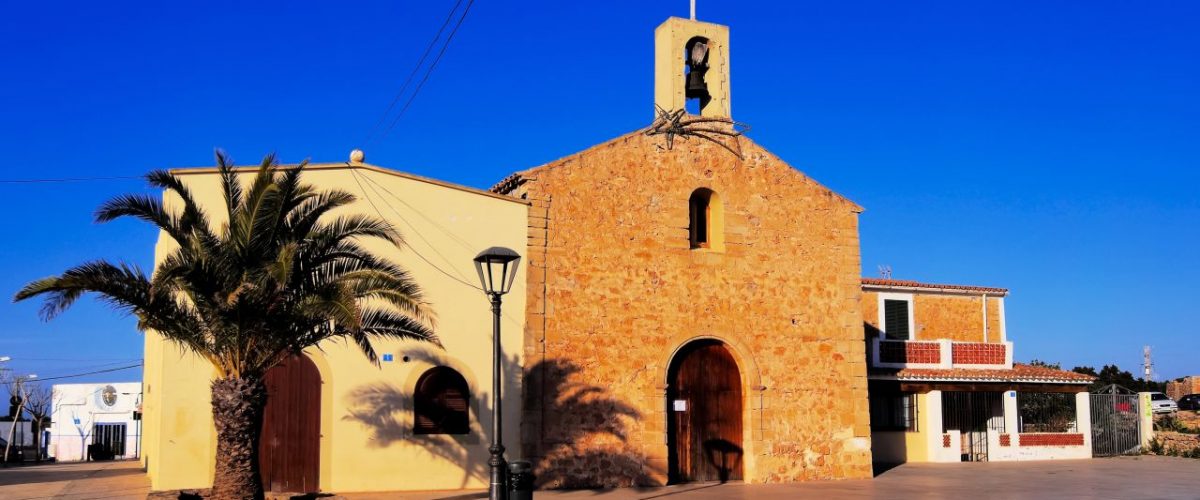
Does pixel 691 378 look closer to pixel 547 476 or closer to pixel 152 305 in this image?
pixel 547 476

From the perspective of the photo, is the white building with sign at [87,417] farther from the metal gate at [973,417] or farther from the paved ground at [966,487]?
the metal gate at [973,417]

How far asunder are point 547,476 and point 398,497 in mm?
2806

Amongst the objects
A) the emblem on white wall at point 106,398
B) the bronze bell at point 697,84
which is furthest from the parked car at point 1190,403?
the emblem on white wall at point 106,398

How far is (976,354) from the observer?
87.1ft

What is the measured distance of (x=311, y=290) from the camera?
14.0 metres

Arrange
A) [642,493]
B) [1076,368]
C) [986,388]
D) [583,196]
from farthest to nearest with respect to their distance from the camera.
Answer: [1076,368] < [986,388] < [583,196] < [642,493]

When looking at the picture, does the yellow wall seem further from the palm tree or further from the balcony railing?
the balcony railing

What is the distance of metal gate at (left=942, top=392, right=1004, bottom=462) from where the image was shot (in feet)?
85.1

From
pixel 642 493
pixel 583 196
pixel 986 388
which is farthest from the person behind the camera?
pixel 986 388

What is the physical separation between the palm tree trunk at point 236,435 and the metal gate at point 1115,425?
73.3 ft

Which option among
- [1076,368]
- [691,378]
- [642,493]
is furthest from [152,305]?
[1076,368]

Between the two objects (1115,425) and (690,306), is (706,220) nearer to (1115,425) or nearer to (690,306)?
(690,306)

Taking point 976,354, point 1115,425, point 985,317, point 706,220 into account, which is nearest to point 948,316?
point 985,317

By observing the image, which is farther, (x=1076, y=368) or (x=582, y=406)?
(x=1076, y=368)
